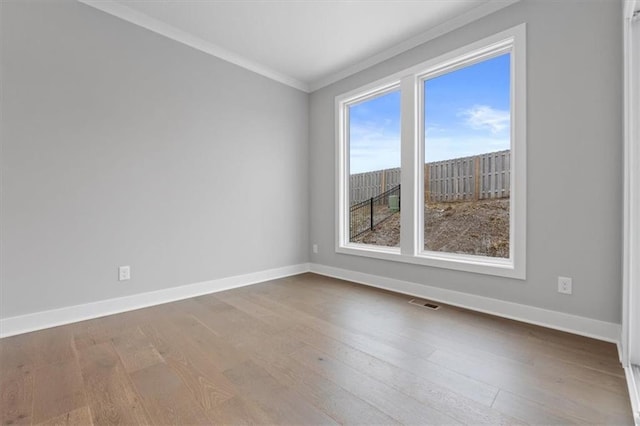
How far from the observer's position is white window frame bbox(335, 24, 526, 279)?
7.78ft

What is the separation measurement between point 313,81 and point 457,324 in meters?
3.48

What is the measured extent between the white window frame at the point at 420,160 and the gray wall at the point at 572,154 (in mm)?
64

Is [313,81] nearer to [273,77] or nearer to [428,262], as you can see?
[273,77]

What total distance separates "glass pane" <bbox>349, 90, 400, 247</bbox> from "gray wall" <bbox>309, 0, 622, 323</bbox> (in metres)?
1.18

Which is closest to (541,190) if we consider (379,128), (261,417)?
(379,128)

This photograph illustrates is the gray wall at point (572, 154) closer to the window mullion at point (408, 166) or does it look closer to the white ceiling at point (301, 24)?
the white ceiling at point (301, 24)

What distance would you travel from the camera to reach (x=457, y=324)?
2303mm

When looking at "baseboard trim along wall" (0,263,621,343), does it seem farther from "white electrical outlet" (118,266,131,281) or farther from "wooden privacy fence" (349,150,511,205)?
"wooden privacy fence" (349,150,511,205)

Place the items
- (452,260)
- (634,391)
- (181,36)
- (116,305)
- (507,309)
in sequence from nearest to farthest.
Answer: (634,391) → (507,309) → (116,305) → (452,260) → (181,36)

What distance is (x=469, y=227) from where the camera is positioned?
2.83 meters

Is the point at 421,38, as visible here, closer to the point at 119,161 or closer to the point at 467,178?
the point at 467,178

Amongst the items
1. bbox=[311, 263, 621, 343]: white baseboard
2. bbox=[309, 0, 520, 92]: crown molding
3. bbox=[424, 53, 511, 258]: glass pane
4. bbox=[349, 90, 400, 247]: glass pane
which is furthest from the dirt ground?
bbox=[309, 0, 520, 92]: crown molding

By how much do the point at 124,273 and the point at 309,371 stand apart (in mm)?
1992

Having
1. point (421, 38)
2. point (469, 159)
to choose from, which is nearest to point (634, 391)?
point (469, 159)
